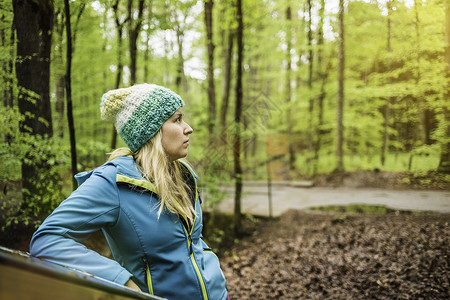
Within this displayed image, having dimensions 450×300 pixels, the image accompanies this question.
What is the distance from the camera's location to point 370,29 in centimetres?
659

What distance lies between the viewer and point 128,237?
144cm

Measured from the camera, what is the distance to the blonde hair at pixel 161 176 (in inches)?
61.6

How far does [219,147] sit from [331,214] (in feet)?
11.4

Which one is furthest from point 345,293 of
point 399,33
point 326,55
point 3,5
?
point 326,55

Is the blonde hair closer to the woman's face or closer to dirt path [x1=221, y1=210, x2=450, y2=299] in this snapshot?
the woman's face

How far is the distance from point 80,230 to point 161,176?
49 centimetres

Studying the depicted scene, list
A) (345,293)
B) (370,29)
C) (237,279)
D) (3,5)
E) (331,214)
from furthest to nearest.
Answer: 1. (331,214)
2. (370,29)
3. (237,279)
4. (345,293)
5. (3,5)

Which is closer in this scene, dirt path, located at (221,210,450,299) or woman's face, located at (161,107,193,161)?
woman's face, located at (161,107,193,161)

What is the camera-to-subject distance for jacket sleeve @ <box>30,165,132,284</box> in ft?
3.85

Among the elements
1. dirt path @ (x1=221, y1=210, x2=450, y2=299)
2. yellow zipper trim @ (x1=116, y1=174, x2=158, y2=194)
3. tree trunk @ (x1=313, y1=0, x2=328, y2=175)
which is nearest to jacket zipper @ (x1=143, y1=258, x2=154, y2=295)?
yellow zipper trim @ (x1=116, y1=174, x2=158, y2=194)

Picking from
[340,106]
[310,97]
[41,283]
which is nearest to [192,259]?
[41,283]

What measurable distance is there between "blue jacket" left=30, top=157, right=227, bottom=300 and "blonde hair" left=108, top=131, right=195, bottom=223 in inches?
1.8

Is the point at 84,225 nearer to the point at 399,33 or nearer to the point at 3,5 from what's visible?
the point at 3,5

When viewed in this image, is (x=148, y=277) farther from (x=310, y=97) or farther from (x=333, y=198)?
(x=310, y=97)
